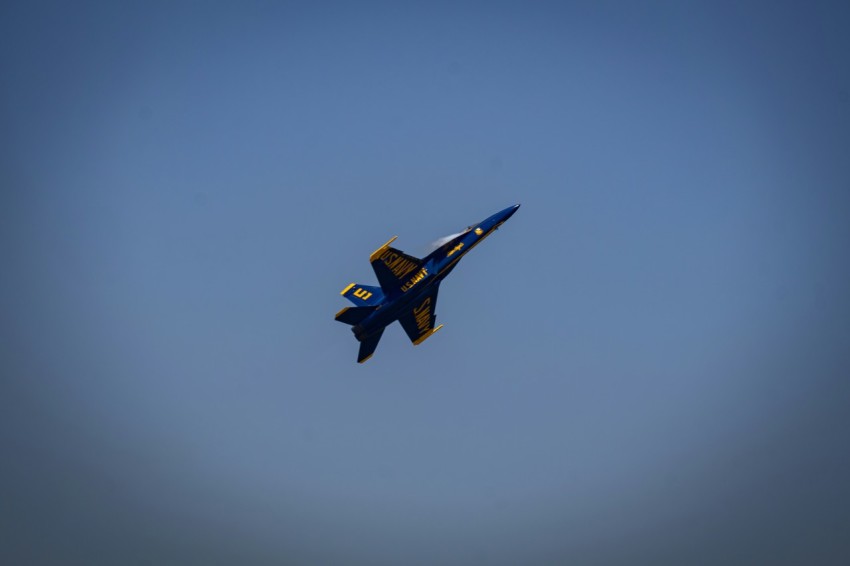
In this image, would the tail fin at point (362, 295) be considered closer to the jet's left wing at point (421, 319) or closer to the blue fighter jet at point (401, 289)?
the blue fighter jet at point (401, 289)

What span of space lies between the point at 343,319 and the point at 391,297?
406 cm

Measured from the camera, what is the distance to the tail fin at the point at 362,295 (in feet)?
240

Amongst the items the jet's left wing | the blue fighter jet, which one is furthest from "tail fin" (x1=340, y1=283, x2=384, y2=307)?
the jet's left wing

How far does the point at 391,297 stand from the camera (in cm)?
7300

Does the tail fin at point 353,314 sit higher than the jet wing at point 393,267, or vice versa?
the jet wing at point 393,267

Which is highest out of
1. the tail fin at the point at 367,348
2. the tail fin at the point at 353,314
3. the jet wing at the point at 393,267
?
the jet wing at the point at 393,267

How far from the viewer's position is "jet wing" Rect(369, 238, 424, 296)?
71062mm

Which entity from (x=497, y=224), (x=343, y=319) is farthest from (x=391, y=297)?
(x=497, y=224)

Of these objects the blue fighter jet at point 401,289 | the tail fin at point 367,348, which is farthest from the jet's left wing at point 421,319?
the tail fin at point 367,348

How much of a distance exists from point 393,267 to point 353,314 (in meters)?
4.86

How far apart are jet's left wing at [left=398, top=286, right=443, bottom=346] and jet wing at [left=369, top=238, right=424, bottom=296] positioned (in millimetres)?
2935

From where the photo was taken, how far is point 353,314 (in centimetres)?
7319

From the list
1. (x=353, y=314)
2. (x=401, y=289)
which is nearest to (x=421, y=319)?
(x=401, y=289)

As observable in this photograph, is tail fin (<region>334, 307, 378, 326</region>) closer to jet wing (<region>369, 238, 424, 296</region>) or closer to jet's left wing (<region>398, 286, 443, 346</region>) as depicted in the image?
jet wing (<region>369, 238, 424, 296</region>)
